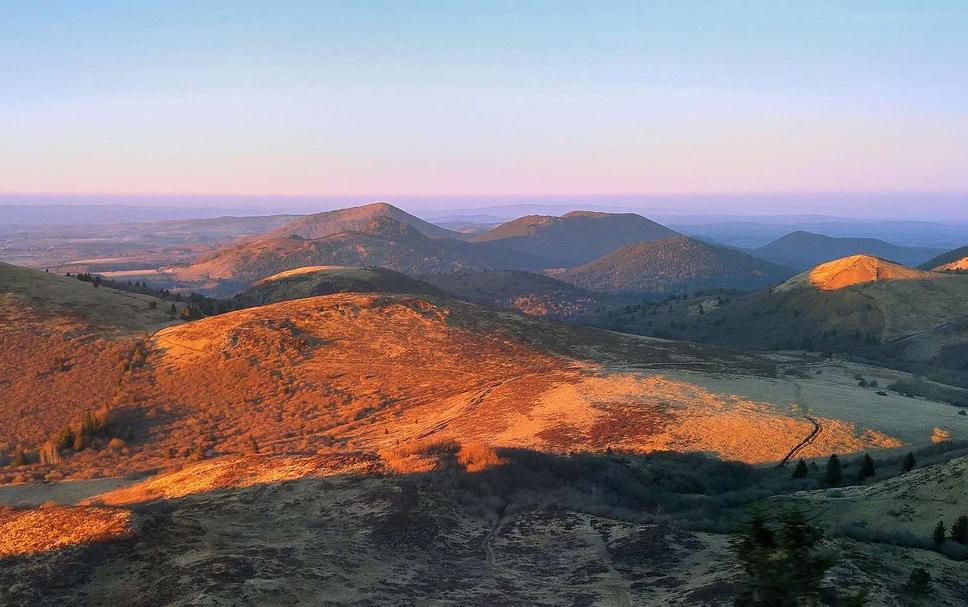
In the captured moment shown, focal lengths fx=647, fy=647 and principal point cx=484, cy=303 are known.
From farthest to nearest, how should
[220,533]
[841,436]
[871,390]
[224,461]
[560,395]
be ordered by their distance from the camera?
[871,390], [560,395], [841,436], [224,461], [220,533]

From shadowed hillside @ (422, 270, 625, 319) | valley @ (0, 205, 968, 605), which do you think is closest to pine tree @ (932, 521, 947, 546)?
valley @ (0, 205, 968, 605)

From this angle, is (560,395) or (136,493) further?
(560,395)

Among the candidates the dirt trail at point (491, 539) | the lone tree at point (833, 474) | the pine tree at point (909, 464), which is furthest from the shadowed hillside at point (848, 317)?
the dirt trail at point (491, 539)

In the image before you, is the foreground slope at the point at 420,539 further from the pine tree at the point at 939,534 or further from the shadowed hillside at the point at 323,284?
the shadowed hillside at the point at 323,284

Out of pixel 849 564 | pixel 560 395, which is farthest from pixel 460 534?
pixel 560 395

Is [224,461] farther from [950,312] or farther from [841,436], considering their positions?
[950,312]

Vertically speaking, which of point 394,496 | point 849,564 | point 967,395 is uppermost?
point 849,564

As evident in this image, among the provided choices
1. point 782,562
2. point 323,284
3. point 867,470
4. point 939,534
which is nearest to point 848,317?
point 323,284

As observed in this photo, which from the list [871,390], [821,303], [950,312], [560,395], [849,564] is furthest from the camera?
[821,303]
